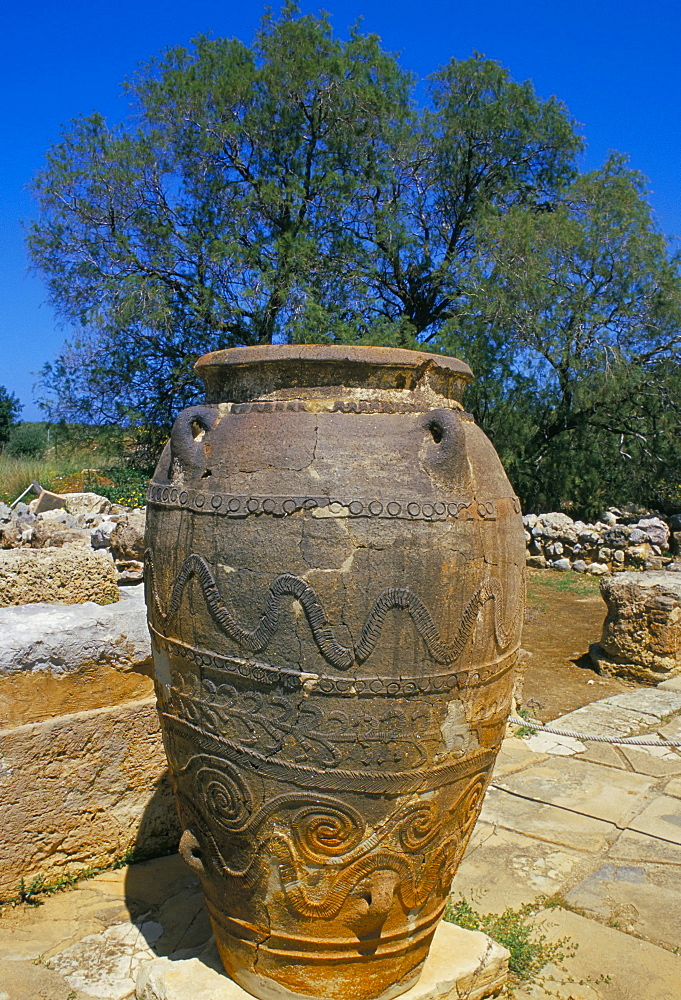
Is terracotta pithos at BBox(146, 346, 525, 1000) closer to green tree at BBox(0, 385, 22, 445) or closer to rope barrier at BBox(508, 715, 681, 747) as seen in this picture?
rope barrier at BBox(508, 715, 681, 747)

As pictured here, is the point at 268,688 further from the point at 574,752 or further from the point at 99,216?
the point at 99,216

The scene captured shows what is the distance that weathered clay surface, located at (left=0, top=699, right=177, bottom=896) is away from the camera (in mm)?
2771

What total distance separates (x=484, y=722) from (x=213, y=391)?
117cm

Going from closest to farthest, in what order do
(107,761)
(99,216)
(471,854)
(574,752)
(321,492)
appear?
(321,492)
(107,761)
(471,854)
(574,752)
(99,216)

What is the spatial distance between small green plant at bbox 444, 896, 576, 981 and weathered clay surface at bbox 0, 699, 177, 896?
121 cm

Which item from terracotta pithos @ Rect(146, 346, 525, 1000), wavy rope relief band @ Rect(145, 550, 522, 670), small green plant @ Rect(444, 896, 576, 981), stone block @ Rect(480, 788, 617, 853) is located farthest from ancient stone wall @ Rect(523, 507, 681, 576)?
wavy rope relief band @ Rect(145, 550, 522, 670)

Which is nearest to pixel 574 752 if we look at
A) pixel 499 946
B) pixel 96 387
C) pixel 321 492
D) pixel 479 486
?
pixel 499 946

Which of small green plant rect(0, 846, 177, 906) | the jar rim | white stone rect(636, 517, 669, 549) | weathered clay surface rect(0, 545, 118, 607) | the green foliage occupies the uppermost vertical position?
the jar rim

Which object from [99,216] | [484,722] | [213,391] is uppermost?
[99,216]

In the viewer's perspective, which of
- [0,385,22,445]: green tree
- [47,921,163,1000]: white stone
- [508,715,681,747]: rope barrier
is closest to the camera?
[47,921,163,1000]: white stone

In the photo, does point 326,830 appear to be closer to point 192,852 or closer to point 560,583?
point 192,852

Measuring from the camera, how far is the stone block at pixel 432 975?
2.15 meters

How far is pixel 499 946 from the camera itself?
2.37m

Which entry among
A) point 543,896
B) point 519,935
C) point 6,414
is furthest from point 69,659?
point 6,414
